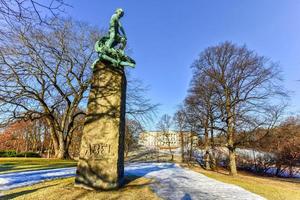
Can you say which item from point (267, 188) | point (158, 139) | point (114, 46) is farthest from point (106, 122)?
point (158, 139)

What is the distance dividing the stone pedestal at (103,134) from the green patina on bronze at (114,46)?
26cm

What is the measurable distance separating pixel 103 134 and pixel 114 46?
3198mm

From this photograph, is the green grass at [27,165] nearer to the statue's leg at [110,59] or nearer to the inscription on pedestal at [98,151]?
the inscription on pedestal at [98,151]

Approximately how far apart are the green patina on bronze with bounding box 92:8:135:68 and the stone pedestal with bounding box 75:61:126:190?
0.26 metres

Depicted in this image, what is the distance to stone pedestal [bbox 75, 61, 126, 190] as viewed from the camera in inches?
237

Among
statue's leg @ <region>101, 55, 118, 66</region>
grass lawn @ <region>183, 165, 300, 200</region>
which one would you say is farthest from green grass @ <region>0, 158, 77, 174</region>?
grass lawn @ <region>183, 165, 300, 200</region>

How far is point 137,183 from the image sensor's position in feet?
22.9

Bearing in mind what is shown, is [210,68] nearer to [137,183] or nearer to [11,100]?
[137,183]

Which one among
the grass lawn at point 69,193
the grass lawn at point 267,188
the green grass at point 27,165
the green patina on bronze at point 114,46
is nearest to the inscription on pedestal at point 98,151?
the grass lawn at point 69,193

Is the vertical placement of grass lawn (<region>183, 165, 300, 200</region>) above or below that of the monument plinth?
below

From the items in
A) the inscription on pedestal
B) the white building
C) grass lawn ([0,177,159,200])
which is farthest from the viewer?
the white building

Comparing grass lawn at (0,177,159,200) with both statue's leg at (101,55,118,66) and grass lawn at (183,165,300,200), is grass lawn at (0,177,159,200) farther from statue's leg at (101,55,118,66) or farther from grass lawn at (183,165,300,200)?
grass lawn at (183,165,300,200)

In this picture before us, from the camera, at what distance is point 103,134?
20.8ft

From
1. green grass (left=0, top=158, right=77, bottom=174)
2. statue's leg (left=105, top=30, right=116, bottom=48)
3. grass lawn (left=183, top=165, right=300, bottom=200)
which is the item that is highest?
statue's leg (left=105, top=30, right=116, bottom=48)
